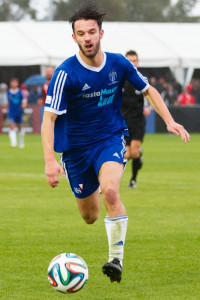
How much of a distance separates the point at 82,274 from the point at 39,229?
11.8 feet

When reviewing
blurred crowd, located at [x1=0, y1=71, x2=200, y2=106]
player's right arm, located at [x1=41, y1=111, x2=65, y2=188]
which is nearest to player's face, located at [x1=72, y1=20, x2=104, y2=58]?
player's right arm, located at [x1=41, y1=111, x2=65, y2=188]

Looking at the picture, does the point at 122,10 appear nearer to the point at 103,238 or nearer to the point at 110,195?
the point at 103,238

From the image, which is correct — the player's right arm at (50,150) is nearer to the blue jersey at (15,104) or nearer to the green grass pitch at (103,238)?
the green grass pitch at (103,238)

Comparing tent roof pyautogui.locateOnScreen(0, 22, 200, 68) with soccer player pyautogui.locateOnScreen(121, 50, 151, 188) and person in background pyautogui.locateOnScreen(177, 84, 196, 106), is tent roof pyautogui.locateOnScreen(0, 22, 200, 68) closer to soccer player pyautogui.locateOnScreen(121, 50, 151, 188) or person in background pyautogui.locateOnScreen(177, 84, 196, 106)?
person in background pyautogui.locateOnScreen(177, 84, 196, 106)

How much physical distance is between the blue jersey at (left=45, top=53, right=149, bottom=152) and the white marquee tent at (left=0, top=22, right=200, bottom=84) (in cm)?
2713

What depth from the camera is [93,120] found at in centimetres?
708

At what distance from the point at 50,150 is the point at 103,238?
286 centimetres

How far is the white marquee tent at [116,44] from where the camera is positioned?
113 ft

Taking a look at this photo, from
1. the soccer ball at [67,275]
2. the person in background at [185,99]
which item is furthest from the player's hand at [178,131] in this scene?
the person in background at [185,99]

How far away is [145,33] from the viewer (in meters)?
37.7

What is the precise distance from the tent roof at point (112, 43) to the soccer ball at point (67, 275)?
28.4 meters

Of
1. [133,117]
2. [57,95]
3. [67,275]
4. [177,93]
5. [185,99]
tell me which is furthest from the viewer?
[177,93]

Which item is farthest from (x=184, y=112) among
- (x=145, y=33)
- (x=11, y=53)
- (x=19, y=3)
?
(x=19, y=3)

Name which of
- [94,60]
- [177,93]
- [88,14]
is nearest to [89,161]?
[94,60]
